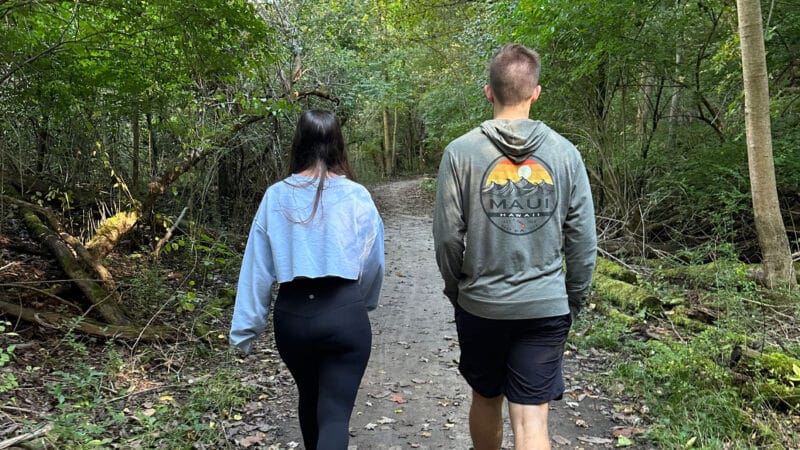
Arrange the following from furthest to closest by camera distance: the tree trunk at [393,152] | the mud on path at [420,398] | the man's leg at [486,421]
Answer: the tree trunk at [393,152] → the mud on path at [420,398] → the man's leg at [486,421]

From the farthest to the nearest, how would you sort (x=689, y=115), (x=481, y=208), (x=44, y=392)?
(x=689, y=115) → (x=44, y=392) → (x=481, y=208)

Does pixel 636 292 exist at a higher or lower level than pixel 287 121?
lower

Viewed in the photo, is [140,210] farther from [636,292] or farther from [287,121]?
[636,292]

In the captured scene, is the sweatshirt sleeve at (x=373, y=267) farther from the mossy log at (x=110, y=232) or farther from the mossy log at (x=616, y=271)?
the mossy log at (x=616, y=271)

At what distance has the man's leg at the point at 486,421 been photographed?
2.59 meters

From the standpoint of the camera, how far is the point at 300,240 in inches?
87.5

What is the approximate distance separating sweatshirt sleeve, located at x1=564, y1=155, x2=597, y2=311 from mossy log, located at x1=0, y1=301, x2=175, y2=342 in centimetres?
440

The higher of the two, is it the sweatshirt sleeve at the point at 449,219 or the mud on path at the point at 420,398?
the sweatshirt sleeve at the point at 449,219

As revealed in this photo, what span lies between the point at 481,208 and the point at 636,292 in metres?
5.19

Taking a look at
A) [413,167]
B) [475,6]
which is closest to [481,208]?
[475,6]

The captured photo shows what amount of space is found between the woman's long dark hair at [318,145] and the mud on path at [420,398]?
234 centimetres

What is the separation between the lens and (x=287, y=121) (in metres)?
11.4

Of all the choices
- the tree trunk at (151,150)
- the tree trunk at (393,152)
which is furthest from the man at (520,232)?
the tree trunk at (393,152)

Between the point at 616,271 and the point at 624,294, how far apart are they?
1.08 m
